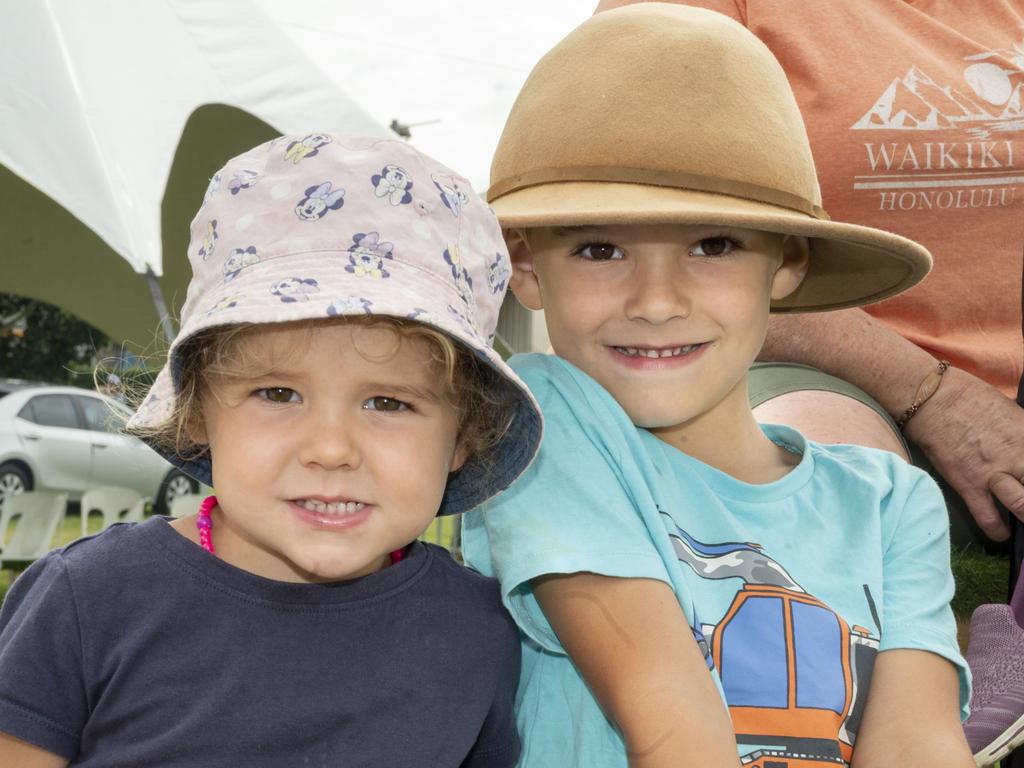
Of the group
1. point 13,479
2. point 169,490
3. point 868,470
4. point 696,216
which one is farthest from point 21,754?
point 169,490

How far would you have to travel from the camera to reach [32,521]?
686cm

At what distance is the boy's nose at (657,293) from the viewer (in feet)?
4.40

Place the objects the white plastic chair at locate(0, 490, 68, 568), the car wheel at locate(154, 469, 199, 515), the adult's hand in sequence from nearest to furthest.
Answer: the adult's hand, the white plastic chair at locate(0, 490, 68, 568), the car wheel at locate(154, 469, 199, 515)

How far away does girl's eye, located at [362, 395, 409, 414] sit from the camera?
1206 mm

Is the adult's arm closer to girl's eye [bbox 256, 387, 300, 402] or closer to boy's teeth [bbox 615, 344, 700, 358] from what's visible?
boy's teeth [bbox 615, 344, 700, 358]

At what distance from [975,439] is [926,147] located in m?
0.57

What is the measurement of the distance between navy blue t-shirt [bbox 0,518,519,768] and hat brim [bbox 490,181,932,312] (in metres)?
0.48

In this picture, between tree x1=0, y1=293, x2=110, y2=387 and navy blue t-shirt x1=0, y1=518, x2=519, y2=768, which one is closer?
navy blue t-shirt x1=0, y1=518, x2=519, y2=768

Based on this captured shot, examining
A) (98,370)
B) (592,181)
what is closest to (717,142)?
(592,181)

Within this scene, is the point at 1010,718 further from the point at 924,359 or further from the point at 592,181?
the point at 592,181

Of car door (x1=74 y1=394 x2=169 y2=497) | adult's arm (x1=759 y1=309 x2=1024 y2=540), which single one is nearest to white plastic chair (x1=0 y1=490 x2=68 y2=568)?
car door (x1=74 y1=394 x2=169 y2=497)

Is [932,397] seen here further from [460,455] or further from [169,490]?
[169,490]

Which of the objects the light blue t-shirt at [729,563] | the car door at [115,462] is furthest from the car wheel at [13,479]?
the light blue t-shirt at [729,563]

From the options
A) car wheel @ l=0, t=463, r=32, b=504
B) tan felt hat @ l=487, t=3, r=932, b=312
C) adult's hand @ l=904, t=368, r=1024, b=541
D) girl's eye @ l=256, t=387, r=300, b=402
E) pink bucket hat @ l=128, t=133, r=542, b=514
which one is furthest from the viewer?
car wheel @ l=0, t=463, r=32, b=504
